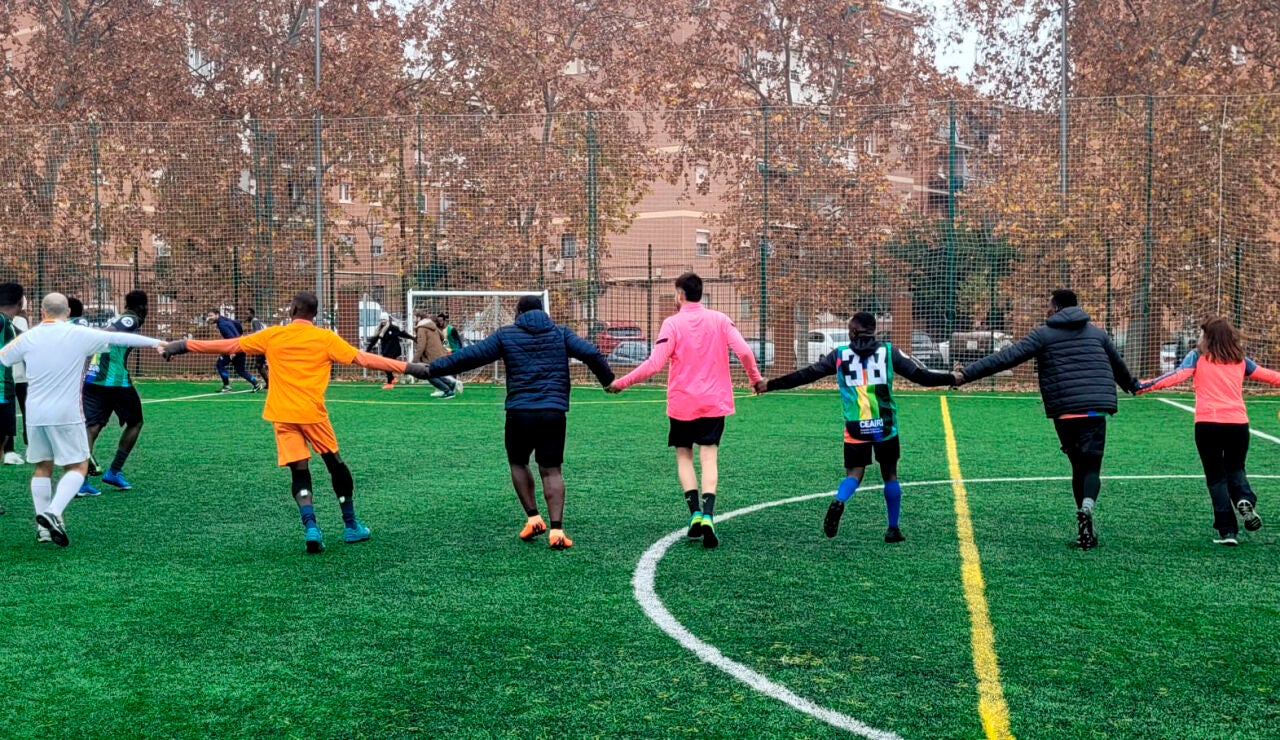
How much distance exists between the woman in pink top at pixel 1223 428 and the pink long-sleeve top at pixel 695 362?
325cm

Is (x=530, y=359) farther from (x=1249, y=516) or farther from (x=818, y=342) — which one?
(x=818, y=342)

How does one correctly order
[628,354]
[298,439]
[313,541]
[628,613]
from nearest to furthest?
[628,613] < [313,541] < [298,439] < [628,354]

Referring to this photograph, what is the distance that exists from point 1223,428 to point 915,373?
214 cm

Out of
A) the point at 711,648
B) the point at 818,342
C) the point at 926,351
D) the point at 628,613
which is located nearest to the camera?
the point at 711,648

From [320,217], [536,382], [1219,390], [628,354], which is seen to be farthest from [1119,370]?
[320,217]

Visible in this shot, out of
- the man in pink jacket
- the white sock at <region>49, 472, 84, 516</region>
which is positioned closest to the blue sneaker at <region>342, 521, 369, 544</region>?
the white sock at <region>49, 472, 84, 516</region>

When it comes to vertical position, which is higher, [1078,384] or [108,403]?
[1078,384]

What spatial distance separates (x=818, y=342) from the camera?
28.4m

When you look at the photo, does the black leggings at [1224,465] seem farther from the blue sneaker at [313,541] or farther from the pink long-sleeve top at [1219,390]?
the blue sneaker at [313,541]

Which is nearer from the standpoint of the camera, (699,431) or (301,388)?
(301,388)

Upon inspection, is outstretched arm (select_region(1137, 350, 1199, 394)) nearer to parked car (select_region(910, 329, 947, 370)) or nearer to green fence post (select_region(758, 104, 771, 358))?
parked car (select_region(910, 329, 947, 370))

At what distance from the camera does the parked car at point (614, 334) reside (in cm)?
2809

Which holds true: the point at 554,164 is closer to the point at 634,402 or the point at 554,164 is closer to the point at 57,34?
the point at 634,402

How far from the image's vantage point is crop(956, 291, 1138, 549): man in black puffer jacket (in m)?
8.83
